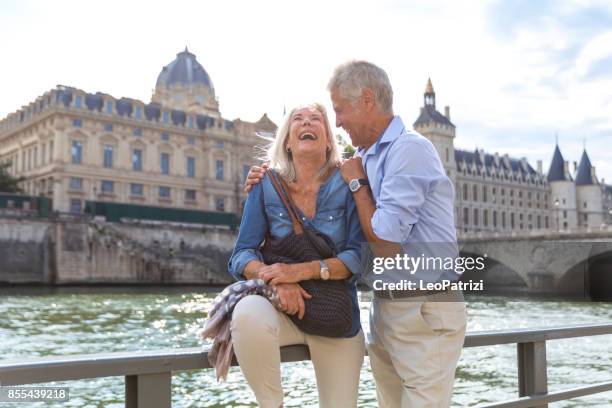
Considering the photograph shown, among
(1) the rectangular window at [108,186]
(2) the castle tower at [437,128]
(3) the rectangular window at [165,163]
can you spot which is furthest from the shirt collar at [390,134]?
(2) the castle tower at [437,128]

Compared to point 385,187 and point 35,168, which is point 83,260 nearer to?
point 35,168

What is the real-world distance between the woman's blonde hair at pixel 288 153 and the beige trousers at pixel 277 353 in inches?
22.1

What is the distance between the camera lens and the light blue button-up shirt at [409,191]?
236 cm

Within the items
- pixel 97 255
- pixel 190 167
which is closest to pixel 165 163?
pixel 190 167

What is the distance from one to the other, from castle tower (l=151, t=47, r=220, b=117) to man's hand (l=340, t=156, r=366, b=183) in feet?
225

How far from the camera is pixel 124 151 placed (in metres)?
57.8

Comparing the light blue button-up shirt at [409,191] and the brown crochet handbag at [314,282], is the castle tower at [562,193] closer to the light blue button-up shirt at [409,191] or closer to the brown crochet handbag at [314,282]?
the light blue button-up shirt at [409,191]

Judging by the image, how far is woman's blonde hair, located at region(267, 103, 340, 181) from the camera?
2.61 meters

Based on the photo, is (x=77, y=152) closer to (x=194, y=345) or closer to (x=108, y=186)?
(x=108, y=186)

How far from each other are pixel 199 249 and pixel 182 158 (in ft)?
50.2

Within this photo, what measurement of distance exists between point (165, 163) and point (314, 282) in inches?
2366

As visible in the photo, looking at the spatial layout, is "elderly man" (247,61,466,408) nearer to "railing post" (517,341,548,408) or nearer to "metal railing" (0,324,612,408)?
"metal railing" (0,324,612,408)

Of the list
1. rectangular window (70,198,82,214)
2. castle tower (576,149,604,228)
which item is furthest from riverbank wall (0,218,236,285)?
castle tower (576,149,604,228)

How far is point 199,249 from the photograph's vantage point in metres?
49.2
